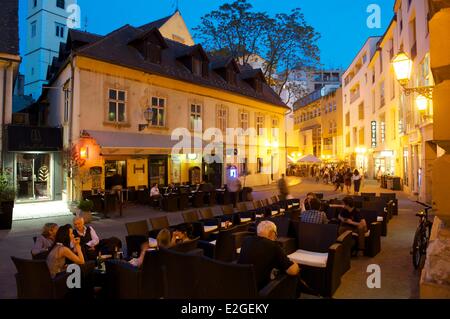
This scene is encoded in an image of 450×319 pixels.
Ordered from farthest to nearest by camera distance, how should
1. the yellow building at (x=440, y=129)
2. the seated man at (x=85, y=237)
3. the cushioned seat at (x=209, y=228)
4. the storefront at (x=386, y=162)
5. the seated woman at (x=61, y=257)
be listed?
the storefront at (x=386, y=162)
the cushioned seat at (x=209, y=228)
the seated man at (x=85, y=237)
the seated woman at (x=61, y=257)
the yellow building at (x=440, y=129)

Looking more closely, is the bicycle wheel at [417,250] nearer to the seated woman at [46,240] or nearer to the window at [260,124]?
the seated woman at [46,240]

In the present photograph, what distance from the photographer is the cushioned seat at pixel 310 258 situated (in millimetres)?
5199

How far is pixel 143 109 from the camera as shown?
17.3 meters

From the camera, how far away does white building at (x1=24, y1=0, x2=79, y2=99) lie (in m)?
35.1

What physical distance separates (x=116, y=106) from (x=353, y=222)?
12.5m

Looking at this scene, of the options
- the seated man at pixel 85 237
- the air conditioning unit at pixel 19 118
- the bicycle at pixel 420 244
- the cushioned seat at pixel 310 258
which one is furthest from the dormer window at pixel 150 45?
the bicycle at pixel 420 244

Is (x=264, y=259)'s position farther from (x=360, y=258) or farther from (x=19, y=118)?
(x=19, y=118)

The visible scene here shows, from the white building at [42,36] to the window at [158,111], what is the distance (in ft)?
72.6

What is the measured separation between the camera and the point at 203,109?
824 inches

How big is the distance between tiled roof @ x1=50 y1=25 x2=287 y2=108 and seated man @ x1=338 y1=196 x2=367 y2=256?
40.7 ft

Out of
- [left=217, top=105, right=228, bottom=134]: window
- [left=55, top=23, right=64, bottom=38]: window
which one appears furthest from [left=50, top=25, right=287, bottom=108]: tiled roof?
[left=55, top=23, right=64, bottom=38]: window

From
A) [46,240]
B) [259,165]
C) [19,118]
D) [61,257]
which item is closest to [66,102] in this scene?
[19,118]
